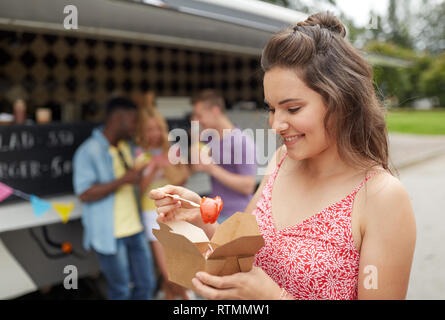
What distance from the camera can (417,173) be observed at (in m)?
10.2

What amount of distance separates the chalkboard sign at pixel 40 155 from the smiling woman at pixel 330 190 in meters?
2.75

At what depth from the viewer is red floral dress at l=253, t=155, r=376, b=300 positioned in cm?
119

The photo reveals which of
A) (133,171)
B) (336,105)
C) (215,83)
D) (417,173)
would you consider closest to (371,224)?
(336,105)

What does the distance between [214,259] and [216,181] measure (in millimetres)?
1988

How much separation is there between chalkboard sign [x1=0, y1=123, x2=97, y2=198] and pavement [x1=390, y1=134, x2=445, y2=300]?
3.54m

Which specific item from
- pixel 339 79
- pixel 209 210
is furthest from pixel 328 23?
pixel 209 210

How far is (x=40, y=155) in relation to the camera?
143 inches

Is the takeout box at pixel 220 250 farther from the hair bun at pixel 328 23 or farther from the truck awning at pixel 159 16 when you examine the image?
the truck awning at pixel 159 16

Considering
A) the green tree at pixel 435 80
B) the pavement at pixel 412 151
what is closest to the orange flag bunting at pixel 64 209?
the pavement at pixel 412 151

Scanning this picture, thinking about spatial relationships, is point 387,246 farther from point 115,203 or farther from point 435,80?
point 435,80

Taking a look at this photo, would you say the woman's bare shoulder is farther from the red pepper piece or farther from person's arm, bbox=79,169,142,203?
person's arm, bbox=79,169,142,203

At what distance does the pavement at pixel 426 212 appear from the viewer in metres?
3.99
